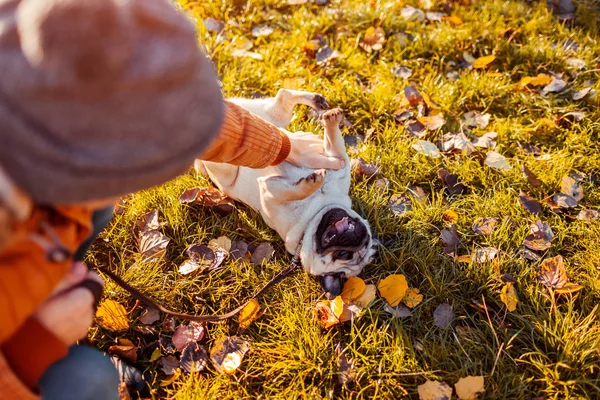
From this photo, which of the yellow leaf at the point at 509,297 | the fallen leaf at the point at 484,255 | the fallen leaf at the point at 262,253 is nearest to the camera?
the yellow leaf at the point at 509,297

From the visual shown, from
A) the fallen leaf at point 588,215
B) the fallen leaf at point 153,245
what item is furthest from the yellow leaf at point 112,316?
the fallen leaf at point 588,215

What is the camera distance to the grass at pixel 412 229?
2.14 meters

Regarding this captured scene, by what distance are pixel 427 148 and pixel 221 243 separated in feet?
4.42

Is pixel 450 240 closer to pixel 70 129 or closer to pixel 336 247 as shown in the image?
pixel 336 247

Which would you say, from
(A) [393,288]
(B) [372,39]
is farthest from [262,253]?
(B) [372,39]

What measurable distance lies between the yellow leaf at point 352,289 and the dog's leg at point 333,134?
0.63 meters

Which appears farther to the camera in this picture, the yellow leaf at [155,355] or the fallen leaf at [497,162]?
the fallen leaf at [497,162]

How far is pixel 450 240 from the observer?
2547mm

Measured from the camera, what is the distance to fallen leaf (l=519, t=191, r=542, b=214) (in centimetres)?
263

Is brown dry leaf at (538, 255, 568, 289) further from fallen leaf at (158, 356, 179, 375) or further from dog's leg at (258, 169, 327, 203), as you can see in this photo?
fallen leaf at (158, 356, 179, 375)

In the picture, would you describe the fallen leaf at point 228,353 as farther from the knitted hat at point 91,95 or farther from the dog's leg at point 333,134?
the knitted hat at point 91,95

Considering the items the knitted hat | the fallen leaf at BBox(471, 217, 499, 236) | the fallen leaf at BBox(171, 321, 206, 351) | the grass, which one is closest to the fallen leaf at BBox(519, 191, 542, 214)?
the grass

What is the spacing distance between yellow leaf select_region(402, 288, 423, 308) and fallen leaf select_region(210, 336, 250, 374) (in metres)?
0.79

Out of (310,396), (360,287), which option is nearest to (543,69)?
(360,287)
